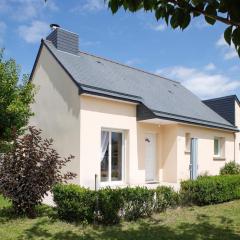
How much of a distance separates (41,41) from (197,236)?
39.7ft

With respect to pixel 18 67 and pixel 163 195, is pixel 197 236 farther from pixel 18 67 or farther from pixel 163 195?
pixel 18 67

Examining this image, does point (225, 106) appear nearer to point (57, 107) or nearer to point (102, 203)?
point (57, 107)

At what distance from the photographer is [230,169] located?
23109mm

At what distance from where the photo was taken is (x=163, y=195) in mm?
11398

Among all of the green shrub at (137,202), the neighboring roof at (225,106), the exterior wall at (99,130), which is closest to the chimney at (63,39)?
the exterior wall at (99,130)

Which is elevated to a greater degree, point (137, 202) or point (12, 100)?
point (12, 100)

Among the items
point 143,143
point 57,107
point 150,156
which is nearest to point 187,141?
point 150,156

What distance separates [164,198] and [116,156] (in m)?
5.25

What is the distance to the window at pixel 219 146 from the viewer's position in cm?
2400

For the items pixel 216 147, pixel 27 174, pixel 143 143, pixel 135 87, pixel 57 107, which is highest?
pixel 135 87

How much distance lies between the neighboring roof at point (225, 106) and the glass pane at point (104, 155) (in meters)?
13.4

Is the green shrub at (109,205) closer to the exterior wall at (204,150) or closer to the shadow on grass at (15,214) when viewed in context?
the shadow on grass at (15,214)

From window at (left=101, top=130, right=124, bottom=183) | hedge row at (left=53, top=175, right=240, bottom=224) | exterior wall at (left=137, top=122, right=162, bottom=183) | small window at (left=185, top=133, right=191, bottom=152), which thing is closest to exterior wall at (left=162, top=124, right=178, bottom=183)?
exterior wall at (left=137, top=122, right=162, bottom=183)

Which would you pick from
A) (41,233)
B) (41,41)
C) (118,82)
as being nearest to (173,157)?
(118,82)
